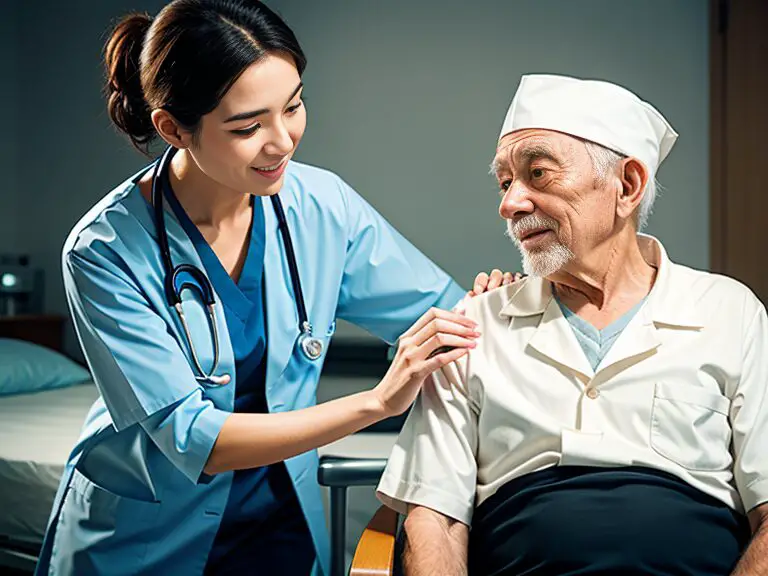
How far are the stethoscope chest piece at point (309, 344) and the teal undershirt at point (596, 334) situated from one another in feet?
1.44

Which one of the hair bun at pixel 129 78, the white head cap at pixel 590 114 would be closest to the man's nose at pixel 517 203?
the white head cap at pixel 590 114

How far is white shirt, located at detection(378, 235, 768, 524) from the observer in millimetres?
1366

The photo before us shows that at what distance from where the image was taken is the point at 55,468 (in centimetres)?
245

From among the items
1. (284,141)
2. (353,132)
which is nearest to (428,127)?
(353,132)

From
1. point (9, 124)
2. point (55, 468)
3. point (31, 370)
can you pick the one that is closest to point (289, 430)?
point (55, 468)

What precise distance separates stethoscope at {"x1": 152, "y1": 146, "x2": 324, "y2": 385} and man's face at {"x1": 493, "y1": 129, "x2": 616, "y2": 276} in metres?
0.40

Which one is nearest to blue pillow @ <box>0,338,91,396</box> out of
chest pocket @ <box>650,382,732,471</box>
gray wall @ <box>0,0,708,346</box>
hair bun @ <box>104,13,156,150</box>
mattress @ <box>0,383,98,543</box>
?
Result: mattress @ <box>0,383,98,543</box>

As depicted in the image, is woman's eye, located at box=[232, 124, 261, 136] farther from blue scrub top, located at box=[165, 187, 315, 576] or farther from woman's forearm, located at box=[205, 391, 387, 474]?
woman's forearm, located at box=[205, 391, 387, 474]

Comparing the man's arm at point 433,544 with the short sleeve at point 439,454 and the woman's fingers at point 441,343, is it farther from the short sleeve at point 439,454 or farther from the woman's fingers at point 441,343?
the woman's fingers at point 441,343

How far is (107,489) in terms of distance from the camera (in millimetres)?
1519

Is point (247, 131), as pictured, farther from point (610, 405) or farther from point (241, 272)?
point (610, 405)

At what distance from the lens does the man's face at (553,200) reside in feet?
4.73

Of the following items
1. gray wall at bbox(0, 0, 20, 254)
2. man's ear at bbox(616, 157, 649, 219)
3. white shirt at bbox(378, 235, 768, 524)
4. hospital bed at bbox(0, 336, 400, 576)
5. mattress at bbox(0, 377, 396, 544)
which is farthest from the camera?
gray wall at bbox(0, 0, 20, 254)

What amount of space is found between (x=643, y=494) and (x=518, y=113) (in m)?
0.64
